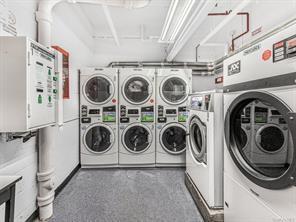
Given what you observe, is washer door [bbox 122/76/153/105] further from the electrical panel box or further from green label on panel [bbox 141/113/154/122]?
the electrical panel box

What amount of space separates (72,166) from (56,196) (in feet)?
2.20

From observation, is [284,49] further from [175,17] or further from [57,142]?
[57,142]

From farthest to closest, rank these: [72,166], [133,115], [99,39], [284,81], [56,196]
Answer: [99,39] < [133,115] < [72,166] < [56,196] < [284,81]

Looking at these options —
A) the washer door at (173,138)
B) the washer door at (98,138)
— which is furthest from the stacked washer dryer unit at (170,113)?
the washer door at (98,138)

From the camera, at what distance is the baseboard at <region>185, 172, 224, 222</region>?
5.69 feet

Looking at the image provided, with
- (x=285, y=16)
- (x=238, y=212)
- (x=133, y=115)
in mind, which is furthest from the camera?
(x=133, y=115)

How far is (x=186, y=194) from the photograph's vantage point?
243 cm

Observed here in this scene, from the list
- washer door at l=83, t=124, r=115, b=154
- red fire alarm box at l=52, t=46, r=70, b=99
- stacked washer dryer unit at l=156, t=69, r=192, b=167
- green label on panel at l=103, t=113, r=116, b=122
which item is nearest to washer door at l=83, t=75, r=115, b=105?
green label on panel at l=103, t=113, r=116, b=122

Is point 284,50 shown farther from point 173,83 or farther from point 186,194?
point 173,83

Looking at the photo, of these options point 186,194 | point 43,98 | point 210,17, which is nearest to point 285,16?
point 210,17

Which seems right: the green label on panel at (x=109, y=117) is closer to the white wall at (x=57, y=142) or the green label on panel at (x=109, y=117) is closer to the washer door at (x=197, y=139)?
the white wall at (x=57, y=142)

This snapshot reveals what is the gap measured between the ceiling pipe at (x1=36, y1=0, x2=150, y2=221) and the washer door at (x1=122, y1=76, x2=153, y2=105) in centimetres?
148

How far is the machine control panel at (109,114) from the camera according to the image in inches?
130

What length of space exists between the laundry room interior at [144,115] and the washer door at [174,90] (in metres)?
0.02
